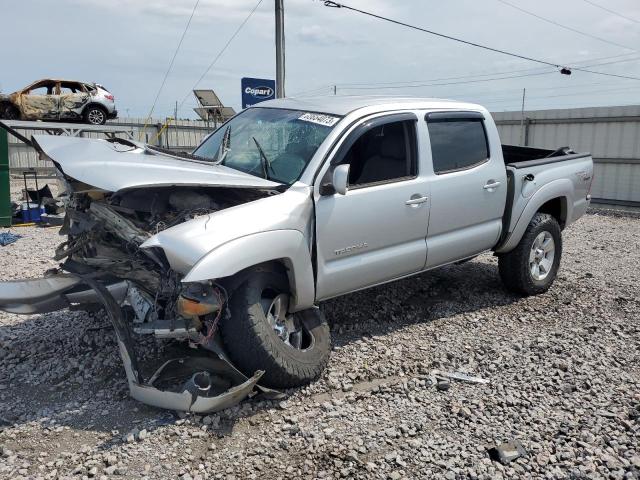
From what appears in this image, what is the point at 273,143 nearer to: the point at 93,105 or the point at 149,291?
the point at 149,291

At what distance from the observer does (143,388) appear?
3.45 metres

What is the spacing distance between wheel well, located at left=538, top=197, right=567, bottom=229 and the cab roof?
1682 mm

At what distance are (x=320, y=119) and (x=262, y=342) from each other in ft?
6.21

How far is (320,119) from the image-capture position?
456cm

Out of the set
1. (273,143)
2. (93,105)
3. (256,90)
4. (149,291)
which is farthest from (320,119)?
(93,105)

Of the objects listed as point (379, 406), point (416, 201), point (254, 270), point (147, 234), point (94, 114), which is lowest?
point (379, 406)

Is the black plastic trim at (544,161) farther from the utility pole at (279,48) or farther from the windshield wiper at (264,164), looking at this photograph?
the utility pole at (279,48)

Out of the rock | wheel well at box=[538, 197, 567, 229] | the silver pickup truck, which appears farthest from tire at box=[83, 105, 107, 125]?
the rock

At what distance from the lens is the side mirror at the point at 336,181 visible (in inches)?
160

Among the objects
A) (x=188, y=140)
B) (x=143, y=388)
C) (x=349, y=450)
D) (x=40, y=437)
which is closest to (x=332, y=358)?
(x=349, y=450)

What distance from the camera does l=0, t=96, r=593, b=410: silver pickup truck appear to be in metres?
3.59

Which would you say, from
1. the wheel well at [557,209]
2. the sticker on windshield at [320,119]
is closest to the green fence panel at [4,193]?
the sticker on windshield at [320,119]

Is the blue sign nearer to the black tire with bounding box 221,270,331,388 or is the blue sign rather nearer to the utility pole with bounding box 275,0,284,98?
the utility pole with bounding box 275,0,284,98

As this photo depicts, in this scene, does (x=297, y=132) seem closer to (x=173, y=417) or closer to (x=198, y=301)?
(x=198, y=301)
